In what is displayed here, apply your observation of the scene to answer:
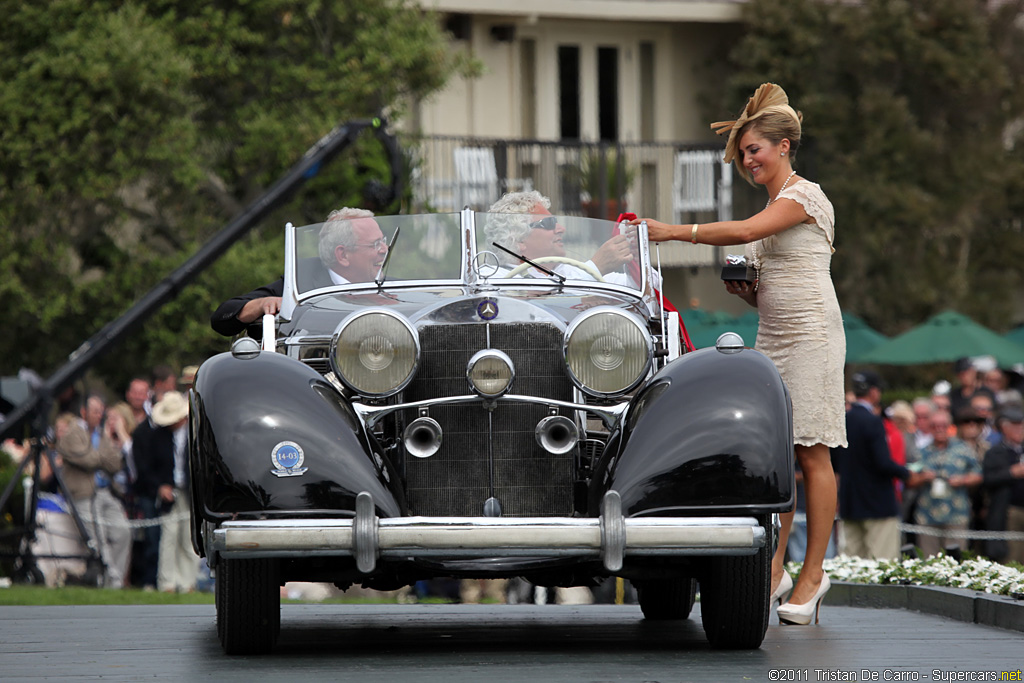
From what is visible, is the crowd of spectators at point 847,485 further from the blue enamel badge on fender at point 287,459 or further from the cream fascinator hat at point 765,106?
the blue enamel badge on fender at point 287,459

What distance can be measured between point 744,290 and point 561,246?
33.9 inches

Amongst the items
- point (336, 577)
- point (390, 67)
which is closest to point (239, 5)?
point (390, 67)

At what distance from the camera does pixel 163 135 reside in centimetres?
1709

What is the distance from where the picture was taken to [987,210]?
24703mm

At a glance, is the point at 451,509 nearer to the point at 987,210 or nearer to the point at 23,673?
the point at 23,673

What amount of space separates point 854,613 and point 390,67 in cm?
1175

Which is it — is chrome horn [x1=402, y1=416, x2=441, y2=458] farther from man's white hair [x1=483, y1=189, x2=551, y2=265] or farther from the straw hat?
the straw hat

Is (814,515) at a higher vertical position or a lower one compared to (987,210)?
lower

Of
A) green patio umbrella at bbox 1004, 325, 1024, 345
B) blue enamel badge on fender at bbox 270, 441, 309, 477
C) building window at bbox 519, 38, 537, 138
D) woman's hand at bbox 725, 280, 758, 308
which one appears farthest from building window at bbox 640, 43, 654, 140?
blue enamel badge on fender at bbox 270, 441, 309, 477

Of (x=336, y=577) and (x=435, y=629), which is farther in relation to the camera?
(x=435, y=629)

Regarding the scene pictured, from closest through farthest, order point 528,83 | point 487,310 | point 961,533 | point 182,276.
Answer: point 487,310, point 961,533, point 182,276, point 528,83

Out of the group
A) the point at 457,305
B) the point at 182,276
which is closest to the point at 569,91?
the point at 182,276

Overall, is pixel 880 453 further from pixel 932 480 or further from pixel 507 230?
pixel 507 230

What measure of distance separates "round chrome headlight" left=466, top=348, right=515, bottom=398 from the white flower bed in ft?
9.62
